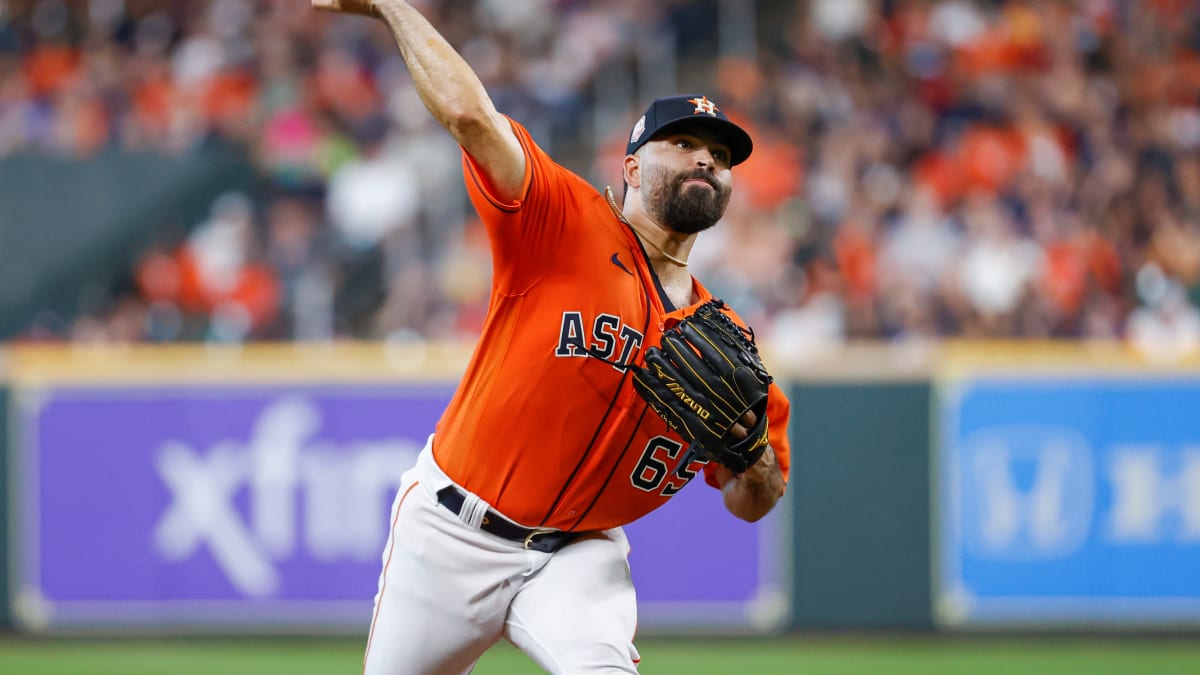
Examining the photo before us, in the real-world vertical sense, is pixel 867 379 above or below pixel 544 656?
above

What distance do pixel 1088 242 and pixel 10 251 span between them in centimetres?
836

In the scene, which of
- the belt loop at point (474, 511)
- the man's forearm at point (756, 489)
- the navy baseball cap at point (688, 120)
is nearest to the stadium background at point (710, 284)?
the man's forearm at point (756, 489)

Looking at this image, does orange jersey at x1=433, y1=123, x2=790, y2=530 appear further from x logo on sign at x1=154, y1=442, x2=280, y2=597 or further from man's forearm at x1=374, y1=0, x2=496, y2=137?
x logo on sign at x1=154, y1=442, x2=280, y2=597

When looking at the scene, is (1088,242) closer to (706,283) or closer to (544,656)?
(706,283)

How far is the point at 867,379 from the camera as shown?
Answer: 962cm

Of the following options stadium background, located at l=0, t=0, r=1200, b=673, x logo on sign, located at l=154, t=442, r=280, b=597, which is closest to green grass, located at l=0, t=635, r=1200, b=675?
stadium background, located at l=0, t=0, r=1200, b=673

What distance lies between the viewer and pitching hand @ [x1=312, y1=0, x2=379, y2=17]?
4.00m

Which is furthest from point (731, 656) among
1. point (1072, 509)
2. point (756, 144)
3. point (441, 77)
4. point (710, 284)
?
point (441, 77)

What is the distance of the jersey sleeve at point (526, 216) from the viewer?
4.01m

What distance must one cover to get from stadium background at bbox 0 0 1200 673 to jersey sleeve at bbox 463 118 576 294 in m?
4.74

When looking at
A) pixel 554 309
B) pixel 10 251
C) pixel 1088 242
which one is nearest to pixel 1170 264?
pixel 1088 242

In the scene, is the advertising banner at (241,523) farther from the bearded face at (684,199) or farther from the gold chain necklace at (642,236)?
the bearded face at (684,199)

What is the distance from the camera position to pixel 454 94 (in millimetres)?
3842

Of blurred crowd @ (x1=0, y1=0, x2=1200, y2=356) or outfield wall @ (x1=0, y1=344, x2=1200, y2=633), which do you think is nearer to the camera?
outfield wall @ (x1=0, y1=344, x2=1200, y2=633)
